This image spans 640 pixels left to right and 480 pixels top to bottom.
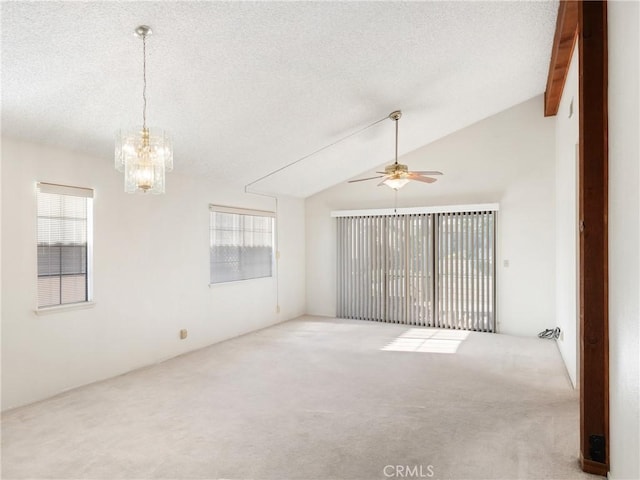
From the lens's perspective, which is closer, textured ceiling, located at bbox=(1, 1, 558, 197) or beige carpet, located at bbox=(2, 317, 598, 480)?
beige carpet, located at bbox=(2, 317, 598, 480)

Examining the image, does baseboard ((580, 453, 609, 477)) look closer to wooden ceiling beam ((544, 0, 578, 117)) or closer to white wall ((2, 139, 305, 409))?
wooden ceiling beam ((544, 0, 578, 117))

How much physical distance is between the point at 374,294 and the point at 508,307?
2.15 meters

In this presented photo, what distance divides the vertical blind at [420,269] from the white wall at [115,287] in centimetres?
188

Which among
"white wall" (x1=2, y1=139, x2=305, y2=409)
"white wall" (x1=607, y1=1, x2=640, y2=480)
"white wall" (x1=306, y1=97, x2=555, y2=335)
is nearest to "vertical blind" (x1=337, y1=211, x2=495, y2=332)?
"white wall" (x1=306, y1=97, x2=555, y2=335)

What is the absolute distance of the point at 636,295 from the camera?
1739 millimetres

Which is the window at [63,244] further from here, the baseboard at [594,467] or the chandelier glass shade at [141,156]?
the baseboard at [594,467]

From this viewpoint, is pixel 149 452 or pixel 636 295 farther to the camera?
pixel 149 452

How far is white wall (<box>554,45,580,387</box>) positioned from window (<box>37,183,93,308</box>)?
4.73m

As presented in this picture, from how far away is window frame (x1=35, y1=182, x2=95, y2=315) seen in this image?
3.63 m

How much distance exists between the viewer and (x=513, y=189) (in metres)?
6.09

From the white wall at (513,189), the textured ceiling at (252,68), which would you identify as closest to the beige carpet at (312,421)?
the white wall at (513,189)

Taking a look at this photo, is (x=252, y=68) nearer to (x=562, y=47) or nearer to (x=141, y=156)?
(x=141, y=156)

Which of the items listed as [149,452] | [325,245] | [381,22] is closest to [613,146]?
[381,22]

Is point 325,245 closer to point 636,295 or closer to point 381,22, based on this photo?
point 381,22
